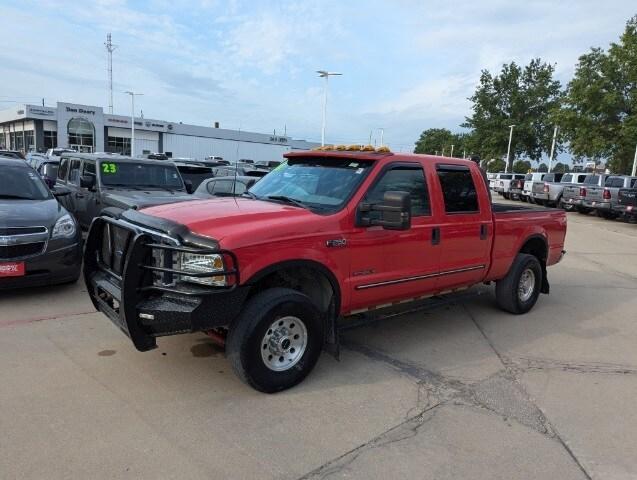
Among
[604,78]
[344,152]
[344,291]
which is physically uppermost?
[604,78]

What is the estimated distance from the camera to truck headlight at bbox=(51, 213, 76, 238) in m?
6.36

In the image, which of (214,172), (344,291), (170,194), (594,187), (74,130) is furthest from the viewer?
(74,130)

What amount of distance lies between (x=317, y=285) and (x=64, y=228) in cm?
381

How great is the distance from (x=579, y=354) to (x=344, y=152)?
3.13 metres

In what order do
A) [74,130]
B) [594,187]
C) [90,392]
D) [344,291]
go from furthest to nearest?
[74,130]
[594,187]
[344,291]
[90,392]

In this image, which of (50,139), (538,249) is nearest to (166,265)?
(538,249)

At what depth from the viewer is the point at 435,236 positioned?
506cm

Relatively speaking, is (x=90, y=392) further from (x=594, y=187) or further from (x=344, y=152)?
(x=594, y=187)

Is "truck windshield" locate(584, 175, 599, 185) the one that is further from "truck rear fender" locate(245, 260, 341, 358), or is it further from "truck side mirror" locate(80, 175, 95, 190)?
"truck rear fender" locate(245, 260, 341, 358)

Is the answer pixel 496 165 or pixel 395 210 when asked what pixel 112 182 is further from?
pixel 496 165

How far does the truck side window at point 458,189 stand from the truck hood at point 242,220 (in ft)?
5.48

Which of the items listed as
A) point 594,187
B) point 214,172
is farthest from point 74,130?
point 594,187

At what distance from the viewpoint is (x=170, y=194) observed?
9680 mm

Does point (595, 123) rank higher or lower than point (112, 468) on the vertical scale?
higher
